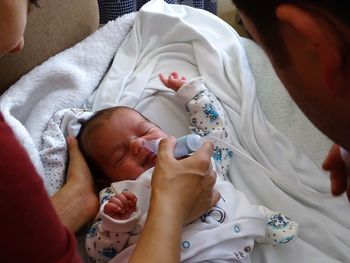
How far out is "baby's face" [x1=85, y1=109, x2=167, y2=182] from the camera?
1.31 meters

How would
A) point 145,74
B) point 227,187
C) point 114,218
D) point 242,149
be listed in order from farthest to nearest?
1. point 145,74
2. point 242,149
3. point 227,187
4. point 114,218

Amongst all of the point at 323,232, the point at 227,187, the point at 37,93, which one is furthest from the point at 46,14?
the point at 323,232

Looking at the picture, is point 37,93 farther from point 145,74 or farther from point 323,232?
point 323,232

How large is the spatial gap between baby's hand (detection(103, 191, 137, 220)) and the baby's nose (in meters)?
0.16

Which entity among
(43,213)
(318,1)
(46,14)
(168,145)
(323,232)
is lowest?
(323,232)

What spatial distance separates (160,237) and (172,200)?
113 mm

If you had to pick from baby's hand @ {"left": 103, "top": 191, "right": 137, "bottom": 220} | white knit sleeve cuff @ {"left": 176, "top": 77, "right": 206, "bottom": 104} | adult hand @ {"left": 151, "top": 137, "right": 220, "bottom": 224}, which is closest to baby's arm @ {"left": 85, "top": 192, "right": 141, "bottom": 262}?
baby's hand @ {"left": 103, "top": 191, "right": 137, "bottom": 220}

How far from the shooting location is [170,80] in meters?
1.52

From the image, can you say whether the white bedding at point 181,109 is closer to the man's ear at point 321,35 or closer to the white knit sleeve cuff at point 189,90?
the white knit sleeve cuff at point 189,90

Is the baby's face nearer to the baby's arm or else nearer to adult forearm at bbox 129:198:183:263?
the baby's arm

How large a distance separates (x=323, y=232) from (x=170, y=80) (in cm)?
64

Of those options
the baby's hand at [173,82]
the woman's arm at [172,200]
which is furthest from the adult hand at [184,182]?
the baby's hand at [173,82]

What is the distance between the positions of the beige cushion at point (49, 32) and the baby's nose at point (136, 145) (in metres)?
0.43

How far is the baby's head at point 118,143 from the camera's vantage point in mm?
1312
